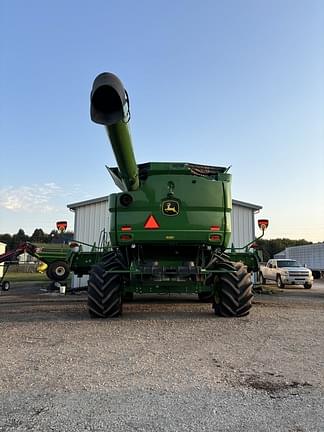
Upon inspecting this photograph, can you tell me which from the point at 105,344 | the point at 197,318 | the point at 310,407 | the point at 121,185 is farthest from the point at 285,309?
the point at 310,407

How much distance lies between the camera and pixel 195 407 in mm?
3451

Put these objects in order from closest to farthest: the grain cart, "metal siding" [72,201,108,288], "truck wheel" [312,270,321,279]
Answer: the grain cart < "metal siding" [72,201,108,288] < "truck wheel" [312,270,321,279]

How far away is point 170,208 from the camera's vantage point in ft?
27.1

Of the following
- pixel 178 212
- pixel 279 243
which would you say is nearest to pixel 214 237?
pixel 178 212

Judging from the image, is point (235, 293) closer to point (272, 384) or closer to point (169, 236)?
point (169, 236)

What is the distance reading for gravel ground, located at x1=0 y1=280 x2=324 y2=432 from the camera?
3199 millimetres

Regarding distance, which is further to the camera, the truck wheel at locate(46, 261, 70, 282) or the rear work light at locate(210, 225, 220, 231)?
the truck wheel at locate(46, 261, 70, 282)

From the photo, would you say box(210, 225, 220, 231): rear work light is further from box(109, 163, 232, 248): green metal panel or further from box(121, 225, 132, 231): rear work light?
box(121, 225, 132, 231): rear work light

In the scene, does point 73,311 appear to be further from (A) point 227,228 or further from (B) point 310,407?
(B) point 310,407

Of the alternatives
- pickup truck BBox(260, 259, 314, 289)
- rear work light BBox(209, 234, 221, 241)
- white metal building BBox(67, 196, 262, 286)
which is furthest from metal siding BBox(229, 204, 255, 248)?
rear work light BBox(209, 234, 221, 241)

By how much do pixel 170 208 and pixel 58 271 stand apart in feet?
38.6

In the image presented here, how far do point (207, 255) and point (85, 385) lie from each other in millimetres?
5240

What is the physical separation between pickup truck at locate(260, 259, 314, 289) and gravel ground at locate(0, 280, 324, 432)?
14597 millimetres

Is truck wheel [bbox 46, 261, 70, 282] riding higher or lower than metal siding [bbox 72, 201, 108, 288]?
lower
